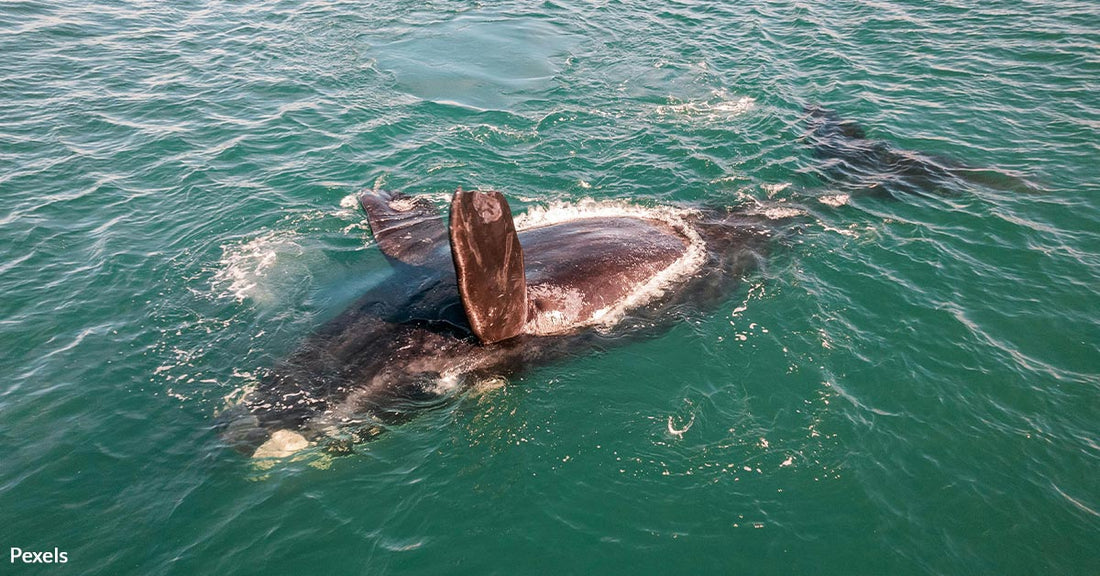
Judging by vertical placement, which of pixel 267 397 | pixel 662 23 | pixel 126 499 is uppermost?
pixel 662 23

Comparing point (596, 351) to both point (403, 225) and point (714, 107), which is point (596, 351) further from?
point (714, 107)

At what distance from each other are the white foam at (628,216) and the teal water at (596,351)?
59 cm

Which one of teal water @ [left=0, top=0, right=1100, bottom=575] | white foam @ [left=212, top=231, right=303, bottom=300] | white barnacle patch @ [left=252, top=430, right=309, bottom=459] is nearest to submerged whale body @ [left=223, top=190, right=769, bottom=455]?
white barnacle patch @ [left=252, top=430, right=309, bottom=459]

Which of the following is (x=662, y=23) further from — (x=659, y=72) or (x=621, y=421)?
(x=621, y=421)

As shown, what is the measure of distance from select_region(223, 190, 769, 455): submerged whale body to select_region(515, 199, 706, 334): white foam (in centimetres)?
3

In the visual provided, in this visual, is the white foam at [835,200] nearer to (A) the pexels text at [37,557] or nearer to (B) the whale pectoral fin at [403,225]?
(B) the whale pectoral fin at [403,225]

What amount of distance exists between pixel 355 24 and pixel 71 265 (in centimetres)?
1489

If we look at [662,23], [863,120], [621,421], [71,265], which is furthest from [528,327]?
[662,23]

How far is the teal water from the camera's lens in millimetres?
8211

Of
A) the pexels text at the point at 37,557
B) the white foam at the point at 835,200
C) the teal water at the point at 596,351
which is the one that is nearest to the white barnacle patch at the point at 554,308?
the teal water at the point at 596,351

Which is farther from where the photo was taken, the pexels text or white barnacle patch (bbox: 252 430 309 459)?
white barnacle patch (bbox: 252 430 309 459)

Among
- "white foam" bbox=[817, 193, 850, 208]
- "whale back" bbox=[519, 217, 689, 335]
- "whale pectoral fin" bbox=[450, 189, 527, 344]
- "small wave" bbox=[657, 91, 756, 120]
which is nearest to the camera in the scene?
"whale pectoral fin" bbox=[450, 189, 527, 344]

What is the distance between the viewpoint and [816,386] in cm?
1019

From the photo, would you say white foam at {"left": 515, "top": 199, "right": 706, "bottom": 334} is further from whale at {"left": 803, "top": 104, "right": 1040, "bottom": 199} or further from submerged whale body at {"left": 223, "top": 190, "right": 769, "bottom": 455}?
whale at {"left": 803, "top": 104, "right": 1040, "bottom": 199}
